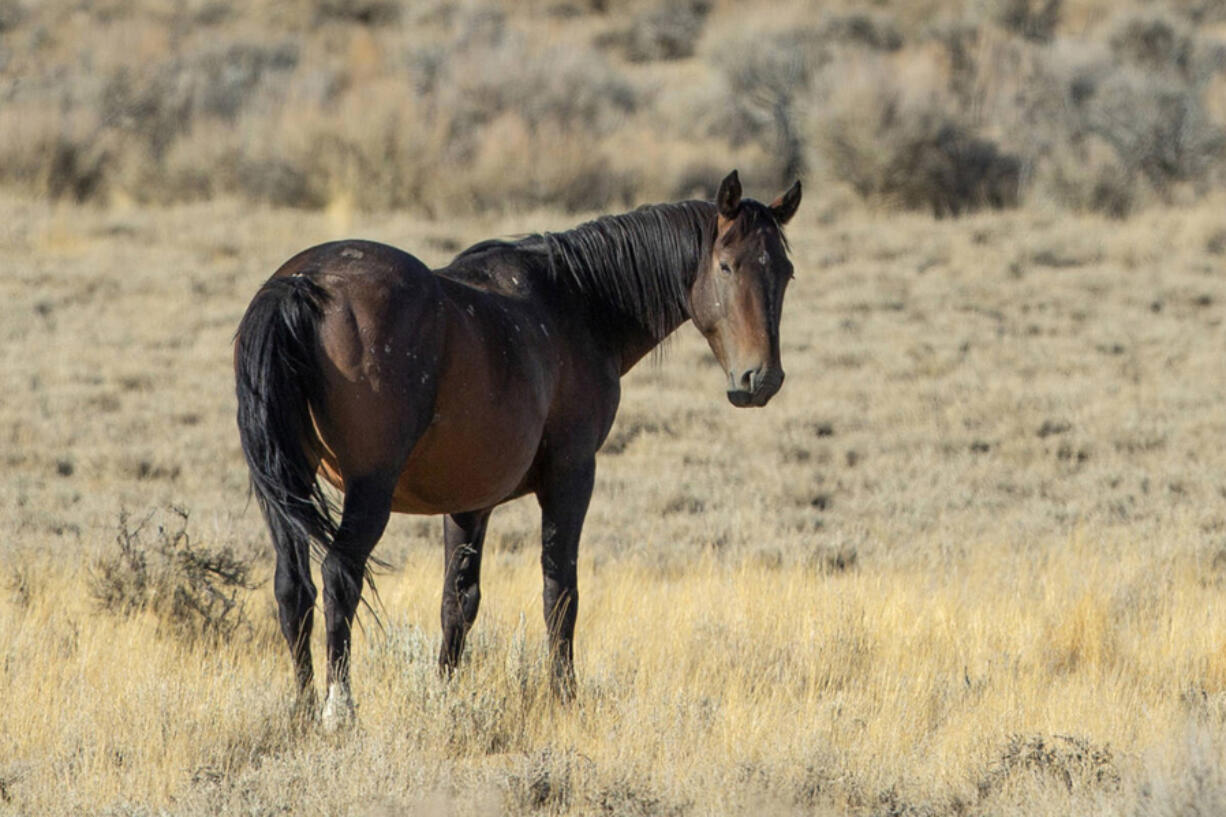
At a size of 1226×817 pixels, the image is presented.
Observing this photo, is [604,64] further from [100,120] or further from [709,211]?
[709,211]

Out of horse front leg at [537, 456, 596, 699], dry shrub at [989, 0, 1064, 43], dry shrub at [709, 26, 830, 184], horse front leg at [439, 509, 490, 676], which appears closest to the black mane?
horse front leg at [537, 456, 596, 699]

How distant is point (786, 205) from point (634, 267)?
0.62m

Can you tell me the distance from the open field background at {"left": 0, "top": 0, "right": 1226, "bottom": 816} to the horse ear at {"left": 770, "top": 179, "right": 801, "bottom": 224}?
1.76 metres

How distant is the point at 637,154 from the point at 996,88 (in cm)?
783

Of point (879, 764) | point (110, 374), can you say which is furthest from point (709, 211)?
point (110, 374)

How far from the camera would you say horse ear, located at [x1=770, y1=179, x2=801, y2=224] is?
5.14 metres

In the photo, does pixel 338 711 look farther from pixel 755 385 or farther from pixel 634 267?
pixel 634 267

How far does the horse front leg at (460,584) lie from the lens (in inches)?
203

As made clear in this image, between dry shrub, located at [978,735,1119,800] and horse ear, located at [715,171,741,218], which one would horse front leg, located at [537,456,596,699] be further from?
dry shrub, located at [978,735,1119,800]

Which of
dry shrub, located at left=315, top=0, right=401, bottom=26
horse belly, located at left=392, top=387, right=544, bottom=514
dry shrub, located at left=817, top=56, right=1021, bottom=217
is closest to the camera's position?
horse belly, located at left=392, top=387, right=544, bottom=514

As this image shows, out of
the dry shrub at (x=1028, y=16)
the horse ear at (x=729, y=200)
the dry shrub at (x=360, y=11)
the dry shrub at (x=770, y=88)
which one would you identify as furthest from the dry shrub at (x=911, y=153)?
the dry shrub at (x=360, y=11)

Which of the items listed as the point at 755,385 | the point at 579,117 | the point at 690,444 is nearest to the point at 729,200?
the point at 755,385

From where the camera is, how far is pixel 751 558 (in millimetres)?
7770

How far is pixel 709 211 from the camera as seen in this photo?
5.13 meters
